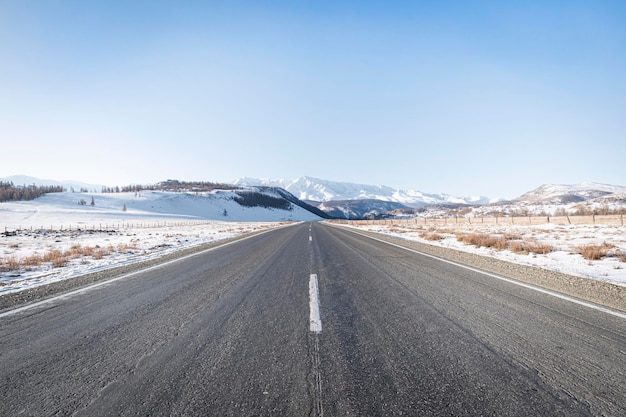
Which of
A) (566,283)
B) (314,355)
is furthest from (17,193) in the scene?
(566,283)

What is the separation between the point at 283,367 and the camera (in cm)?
261

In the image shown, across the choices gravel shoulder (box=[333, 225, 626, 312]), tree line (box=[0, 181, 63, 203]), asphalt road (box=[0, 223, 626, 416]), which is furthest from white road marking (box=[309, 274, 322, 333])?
tree line (box=[0, 181, 63, 203])

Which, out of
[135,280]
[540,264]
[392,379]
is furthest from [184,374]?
[540,264]

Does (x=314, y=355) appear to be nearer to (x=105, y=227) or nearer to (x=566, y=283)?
(x=566, y=283)

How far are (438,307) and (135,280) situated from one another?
6.63 meters

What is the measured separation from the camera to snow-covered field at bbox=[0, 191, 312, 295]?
11.3 metres

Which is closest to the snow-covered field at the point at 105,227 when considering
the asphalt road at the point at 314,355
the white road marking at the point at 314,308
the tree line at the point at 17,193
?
the asphalt road at the point at 314,355

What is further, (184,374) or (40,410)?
(184,374)

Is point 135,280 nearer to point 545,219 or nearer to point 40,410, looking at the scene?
point 40,410

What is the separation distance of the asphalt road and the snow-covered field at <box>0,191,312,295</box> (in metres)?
4.58


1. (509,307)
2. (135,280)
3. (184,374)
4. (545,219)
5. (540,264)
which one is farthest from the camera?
(545,219)

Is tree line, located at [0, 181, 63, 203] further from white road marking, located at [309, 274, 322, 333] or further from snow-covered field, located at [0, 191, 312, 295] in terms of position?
white road marking, located at [309, 274, 322, 333]

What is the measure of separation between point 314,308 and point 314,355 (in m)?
1.50

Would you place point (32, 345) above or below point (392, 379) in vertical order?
below
